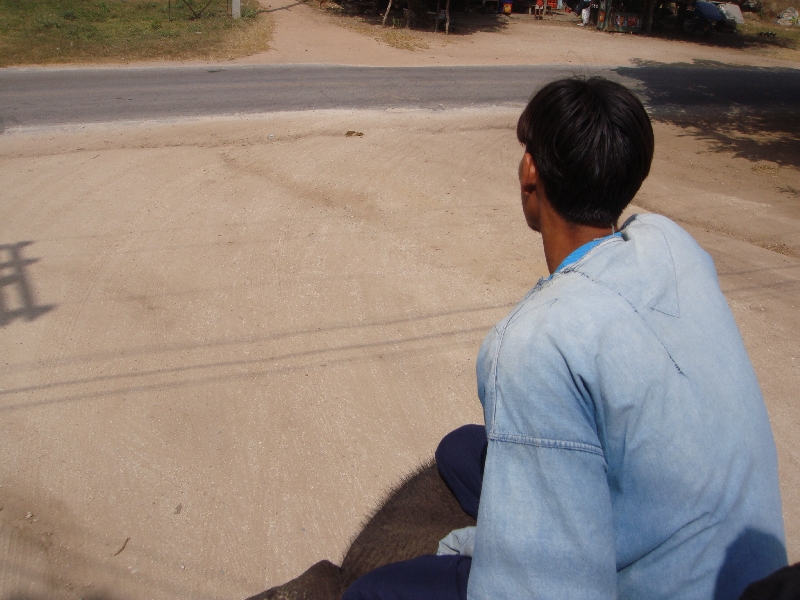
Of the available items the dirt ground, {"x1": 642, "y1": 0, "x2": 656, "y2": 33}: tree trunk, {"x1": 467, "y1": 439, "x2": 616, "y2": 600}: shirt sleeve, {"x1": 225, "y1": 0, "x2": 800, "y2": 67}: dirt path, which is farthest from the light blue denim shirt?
{"x1": 642, "y1": 0, "x2": 656, "y2": 33}: tree trunk

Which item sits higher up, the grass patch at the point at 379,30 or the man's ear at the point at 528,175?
the man's ear at the point at 528,175

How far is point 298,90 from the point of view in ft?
43.7

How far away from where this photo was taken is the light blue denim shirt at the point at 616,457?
1.25 m

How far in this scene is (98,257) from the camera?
19.3 ft

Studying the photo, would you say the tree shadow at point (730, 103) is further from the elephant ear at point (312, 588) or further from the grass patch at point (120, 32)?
the elephant ear at point (312, 588)

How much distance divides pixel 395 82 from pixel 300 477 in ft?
40.4

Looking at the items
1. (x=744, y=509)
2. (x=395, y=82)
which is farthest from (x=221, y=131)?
(x=744, y=509)

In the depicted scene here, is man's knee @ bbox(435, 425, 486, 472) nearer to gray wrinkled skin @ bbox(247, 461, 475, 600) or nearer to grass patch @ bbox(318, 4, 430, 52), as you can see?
gray wrinkled skin @ bbox(247, 461, 475, 600)

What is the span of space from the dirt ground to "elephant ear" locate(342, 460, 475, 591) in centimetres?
120

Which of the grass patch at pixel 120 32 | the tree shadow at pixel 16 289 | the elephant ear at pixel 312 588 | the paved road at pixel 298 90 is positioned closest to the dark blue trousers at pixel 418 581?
the elephant ear at pixel 312 588

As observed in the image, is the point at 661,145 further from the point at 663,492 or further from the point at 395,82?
the point at 663,492

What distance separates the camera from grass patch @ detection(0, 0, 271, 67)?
16.5 m

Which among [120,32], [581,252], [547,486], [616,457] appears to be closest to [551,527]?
[547,486]

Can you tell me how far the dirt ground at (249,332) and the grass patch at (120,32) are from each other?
8556 mm
